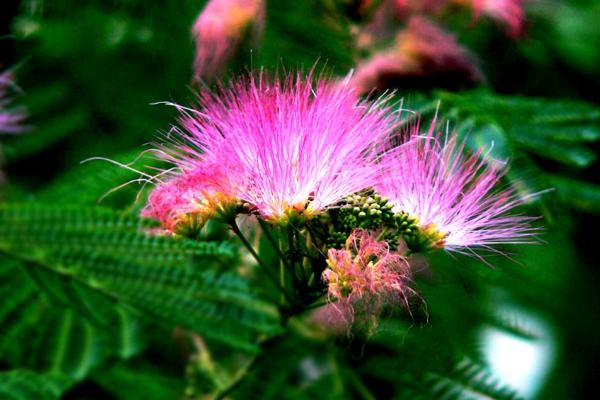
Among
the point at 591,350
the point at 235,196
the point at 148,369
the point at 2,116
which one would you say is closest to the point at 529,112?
the point at 235,196

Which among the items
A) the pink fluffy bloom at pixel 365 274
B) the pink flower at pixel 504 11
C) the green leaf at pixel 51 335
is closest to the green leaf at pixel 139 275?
the green leaf at pixel 51 335

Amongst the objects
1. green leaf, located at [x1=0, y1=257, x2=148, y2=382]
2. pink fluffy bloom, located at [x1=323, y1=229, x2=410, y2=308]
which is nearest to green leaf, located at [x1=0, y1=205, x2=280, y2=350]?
green leaf, located at [x1=0, y1=257, x2=148, y2=382]

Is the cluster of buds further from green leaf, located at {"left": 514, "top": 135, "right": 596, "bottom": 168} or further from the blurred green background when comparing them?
green leaf, located at {"left": 514, "top": 135, "right": 596, "bottom": 168}

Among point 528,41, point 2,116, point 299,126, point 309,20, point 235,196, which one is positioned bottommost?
point 2,116

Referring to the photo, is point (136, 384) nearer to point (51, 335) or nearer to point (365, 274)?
point (51, 335)

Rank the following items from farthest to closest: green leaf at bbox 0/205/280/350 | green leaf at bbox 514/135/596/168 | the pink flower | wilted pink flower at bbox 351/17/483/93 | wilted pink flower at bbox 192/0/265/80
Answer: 1. the pink flower
2. wilted pink flower at bbox 351/17/483/93
3. wilted pink flower at bbox 192/0/265/80
4. green leaf at bbox 514/135/596/168
5. green leaf at bbox 0/205/280/350

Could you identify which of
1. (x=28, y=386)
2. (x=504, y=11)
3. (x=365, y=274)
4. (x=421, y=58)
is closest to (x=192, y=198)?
(x=365, y=274)

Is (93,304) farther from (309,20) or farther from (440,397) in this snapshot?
(309,20)
